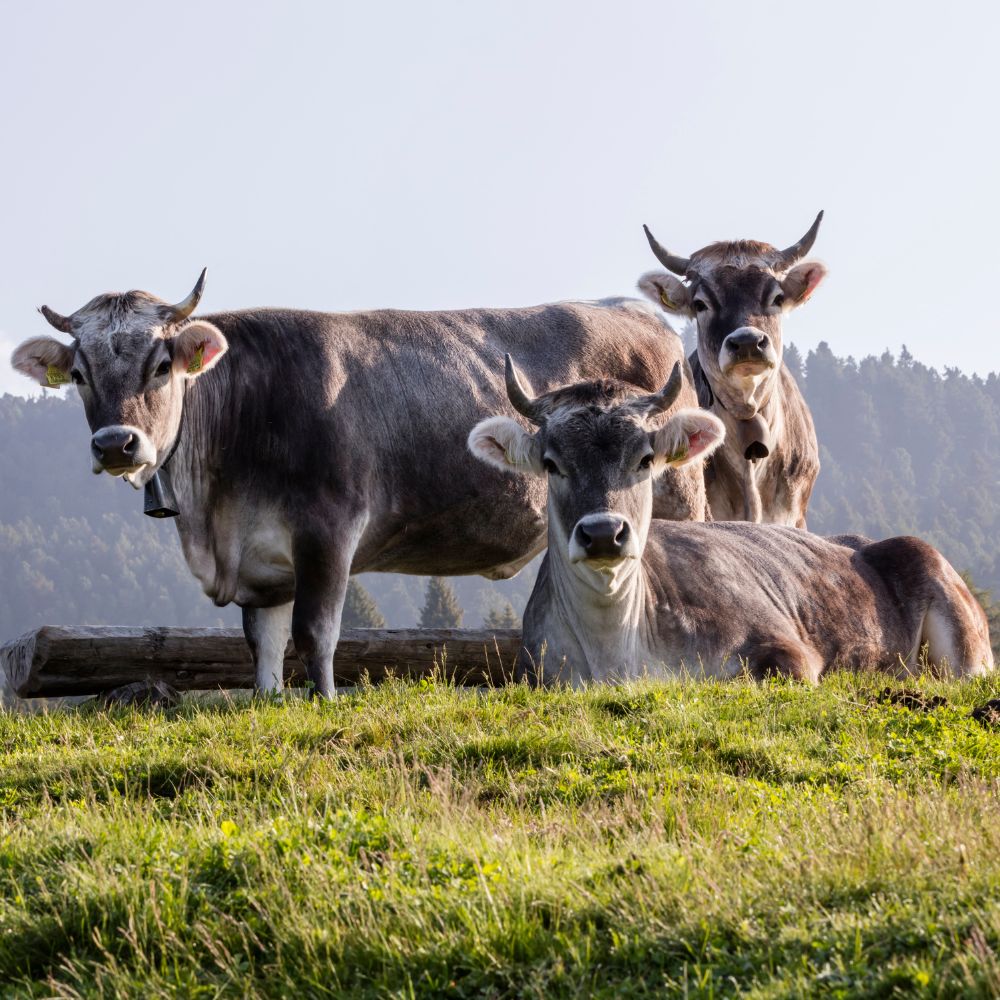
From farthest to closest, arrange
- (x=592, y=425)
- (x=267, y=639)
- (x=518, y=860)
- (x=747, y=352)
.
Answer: (x=747, y=352)
(x=267, y=639)
(x=592, y=425)
(x=518, y=860)

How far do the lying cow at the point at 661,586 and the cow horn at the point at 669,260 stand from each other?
3.23 meters

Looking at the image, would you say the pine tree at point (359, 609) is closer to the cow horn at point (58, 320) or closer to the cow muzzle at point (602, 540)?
the cow horn at point (58, 320)

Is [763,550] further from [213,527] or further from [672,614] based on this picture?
[213,527]

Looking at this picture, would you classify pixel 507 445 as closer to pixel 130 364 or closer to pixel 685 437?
pixel 685 437

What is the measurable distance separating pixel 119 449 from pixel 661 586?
3.85 m

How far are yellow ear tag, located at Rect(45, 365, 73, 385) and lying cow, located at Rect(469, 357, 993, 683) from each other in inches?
120

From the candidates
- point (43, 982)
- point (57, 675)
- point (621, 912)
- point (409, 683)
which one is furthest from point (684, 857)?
point (57, 675)

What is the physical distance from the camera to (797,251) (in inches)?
503

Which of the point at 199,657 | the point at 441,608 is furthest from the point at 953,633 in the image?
the point at 441,608

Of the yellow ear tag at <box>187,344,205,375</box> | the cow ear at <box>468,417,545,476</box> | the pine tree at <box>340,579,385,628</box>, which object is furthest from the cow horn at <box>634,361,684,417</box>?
the pine tree at <box>340,579,385,628</box>

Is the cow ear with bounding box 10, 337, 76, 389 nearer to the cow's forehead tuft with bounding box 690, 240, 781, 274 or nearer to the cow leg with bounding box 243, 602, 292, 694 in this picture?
the cow leg with bounding box 243, 602, 292, 694

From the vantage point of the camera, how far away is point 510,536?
11.0 m

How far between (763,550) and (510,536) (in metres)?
2.02

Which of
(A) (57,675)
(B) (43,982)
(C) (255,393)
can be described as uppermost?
(C) (255,393)
